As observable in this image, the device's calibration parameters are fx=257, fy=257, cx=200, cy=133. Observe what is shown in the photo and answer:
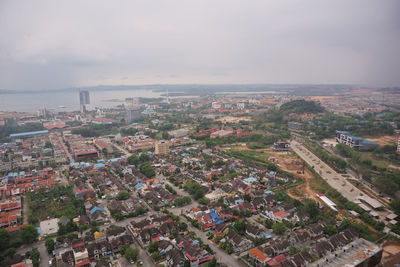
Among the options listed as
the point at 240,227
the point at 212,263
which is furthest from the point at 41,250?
the point at 240,227

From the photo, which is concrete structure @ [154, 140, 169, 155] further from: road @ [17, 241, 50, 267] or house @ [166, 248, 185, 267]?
house @ [166, 248, 185, 267]

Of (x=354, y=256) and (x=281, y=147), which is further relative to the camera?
(x=281, y=147)

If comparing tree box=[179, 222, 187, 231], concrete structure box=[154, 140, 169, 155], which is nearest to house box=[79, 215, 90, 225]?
tree box=[179, 222, 187, 231]

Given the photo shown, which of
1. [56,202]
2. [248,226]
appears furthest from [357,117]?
[56,202]

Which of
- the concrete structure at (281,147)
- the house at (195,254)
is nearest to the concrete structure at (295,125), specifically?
the concrete structure at (281,147)

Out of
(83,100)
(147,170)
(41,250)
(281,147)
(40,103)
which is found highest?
(83,100)

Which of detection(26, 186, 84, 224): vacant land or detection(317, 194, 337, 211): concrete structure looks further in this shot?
detection(317, 194, 337, 211): concrete structure

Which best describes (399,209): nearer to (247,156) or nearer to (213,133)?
(247,156)

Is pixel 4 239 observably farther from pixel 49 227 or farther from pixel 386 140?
pixel 386 140
